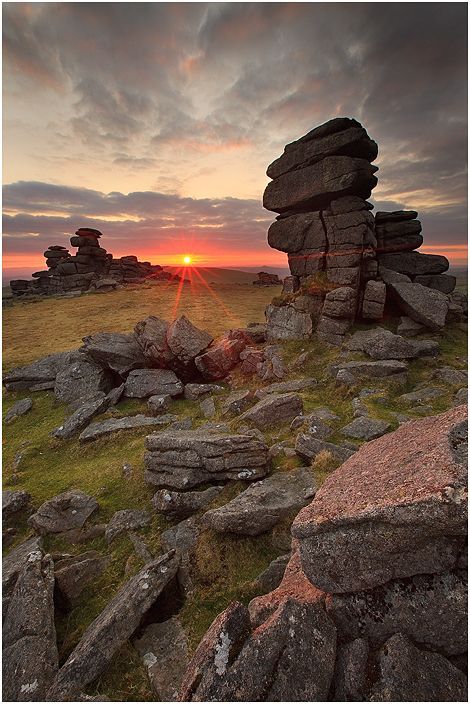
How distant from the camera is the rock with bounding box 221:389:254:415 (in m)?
17.9

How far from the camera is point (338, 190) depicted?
2280 centimetres

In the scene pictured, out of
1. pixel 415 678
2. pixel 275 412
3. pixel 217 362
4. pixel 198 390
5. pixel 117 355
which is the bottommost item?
pixel 198 390

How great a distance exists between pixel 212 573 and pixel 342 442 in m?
6.57

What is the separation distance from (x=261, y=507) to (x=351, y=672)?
14.5 feet

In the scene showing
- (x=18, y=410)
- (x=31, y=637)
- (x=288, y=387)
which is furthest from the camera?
(x=18, y=410)

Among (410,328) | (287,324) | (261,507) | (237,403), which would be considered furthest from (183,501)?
(410,328)

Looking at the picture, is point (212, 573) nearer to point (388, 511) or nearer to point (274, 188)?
point (388, 511)

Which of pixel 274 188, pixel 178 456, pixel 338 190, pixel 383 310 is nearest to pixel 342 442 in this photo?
pixel 178 456

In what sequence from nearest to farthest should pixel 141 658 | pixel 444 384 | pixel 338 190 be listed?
1. pixel 141 658
2. pixel 444 384
3. pixel 338 190

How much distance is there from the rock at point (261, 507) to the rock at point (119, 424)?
353 inches

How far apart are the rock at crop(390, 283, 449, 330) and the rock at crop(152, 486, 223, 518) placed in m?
17.8

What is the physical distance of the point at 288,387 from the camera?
62.7 ft

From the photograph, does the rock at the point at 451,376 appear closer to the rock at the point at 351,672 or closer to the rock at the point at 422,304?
the rock at the point at 422,304

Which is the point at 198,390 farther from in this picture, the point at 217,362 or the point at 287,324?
the point at 287,324
